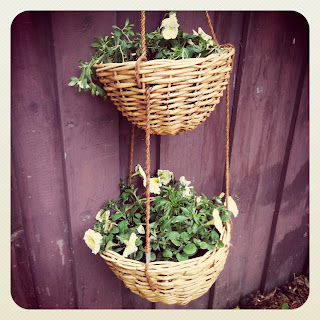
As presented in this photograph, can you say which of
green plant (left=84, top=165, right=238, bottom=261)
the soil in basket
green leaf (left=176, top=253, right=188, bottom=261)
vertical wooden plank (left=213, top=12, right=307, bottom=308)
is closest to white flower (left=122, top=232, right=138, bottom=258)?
green plant (left=84, top=165, right=238, bottom=261)

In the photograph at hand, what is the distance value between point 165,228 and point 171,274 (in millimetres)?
149

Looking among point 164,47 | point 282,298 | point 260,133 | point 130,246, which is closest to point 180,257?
point 130,246

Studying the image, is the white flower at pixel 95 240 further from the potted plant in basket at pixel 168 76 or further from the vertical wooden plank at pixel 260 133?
the vertical wooden plank at pixel 260 133

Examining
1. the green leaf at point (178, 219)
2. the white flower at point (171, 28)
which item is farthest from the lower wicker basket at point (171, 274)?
the white flower at point (171, 28)

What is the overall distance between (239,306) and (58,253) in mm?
1195

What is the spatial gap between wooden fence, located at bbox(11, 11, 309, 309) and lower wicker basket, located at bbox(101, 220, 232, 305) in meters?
0.34

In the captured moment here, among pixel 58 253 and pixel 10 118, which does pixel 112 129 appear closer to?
pixel 10 118

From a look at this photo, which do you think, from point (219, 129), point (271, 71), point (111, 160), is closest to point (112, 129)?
point (111, 160)

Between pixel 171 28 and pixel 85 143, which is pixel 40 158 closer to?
pixel 85 143

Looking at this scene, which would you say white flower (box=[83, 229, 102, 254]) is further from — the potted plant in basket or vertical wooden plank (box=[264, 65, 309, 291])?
vertical wooden plank (box=[264, 65, 309, 291])

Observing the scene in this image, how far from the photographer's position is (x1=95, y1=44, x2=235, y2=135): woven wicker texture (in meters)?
0.67

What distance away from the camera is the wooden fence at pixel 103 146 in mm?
933

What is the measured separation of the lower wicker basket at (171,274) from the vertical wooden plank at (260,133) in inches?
23.6

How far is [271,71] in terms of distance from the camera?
4.18 feet
